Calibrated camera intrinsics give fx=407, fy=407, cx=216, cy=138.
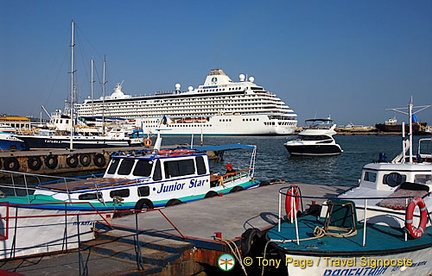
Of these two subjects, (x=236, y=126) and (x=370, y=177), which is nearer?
(x=370, y=177)

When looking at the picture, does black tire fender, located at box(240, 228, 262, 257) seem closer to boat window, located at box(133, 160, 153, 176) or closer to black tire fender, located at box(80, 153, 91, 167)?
boat window, located at box(133, 160, 153, 176)

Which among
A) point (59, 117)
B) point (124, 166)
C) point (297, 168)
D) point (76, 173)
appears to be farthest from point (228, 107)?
point (124, 166)

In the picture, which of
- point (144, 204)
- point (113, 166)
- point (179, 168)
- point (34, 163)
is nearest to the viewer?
point (144, 204)

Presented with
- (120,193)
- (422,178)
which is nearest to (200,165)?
(120,193)

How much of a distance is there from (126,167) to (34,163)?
21.3m

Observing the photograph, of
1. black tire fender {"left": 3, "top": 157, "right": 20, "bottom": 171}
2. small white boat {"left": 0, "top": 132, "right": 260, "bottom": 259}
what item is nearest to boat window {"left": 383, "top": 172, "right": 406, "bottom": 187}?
small white boat {"left": 0, "top": 132, "right": 260, "bottom": 259}

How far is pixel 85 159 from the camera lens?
3578 cm

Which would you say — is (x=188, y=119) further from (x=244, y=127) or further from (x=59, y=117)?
(x=59, y=117)

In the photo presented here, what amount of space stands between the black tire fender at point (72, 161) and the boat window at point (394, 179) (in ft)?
95.4

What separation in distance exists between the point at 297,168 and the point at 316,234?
103 feet

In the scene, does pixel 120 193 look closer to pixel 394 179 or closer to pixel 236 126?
pixel 394 179

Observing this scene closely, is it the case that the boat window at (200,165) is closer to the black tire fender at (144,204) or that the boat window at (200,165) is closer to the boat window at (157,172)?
the boat window at (157,172)

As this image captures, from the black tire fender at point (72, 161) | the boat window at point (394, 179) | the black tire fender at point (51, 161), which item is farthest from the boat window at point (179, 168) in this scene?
the black tire fender at point (72, 161)

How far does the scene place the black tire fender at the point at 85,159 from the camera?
117ft
